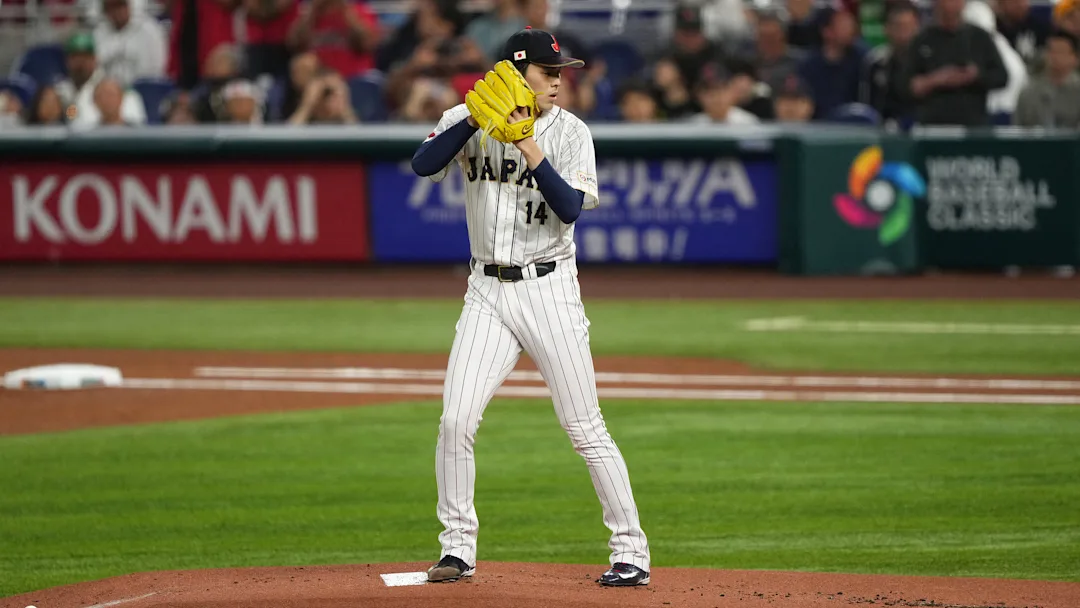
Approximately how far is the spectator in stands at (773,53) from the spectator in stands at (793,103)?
23.6 inches

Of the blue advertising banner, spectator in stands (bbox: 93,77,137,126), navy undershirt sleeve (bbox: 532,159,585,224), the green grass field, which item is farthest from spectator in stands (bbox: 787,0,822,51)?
navy undershirt sleeve (bbox: 532,159,585,224)

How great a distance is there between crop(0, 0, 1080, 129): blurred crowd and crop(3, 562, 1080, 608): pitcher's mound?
9.68m

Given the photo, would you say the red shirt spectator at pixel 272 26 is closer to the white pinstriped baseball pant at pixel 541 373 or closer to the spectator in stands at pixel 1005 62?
the spectator in stands at pixel 1005 62

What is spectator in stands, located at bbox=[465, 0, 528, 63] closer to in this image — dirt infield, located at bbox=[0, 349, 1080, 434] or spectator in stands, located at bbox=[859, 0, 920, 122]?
spectator in stands, located at bbox=[859, 0, 920, 122]

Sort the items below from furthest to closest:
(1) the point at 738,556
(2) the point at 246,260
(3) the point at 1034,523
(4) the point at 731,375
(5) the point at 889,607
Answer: (2) the point at 246,260
(4) the point at 731,375
(3) the point at 1034,523
(1) the point at 738,556
(5) the point at 889,607

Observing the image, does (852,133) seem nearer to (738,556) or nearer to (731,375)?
(731,375)

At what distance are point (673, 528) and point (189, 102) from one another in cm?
1101

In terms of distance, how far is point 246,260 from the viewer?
51.3 ft

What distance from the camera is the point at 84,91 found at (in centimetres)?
1675

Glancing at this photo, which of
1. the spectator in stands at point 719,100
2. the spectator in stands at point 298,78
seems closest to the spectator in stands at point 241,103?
the spectator in stands at point 298,78

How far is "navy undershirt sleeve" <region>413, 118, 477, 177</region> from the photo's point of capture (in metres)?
4.96

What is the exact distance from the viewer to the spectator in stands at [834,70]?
50.9 ft

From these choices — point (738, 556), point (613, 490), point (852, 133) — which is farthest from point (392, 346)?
point (613, 490)

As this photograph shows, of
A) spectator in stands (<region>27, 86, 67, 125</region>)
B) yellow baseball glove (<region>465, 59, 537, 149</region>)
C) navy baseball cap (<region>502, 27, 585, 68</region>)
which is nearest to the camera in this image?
yellow baseball glove (<region>465, 59, 537, 149</region>)
